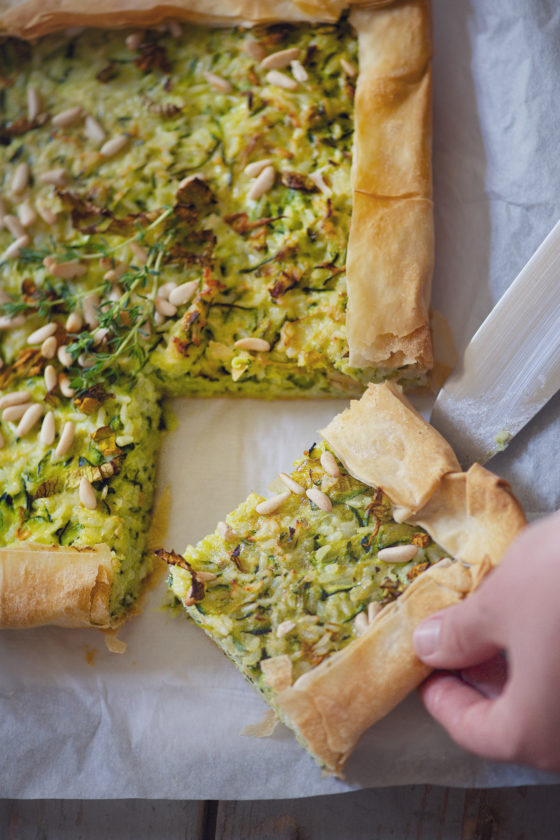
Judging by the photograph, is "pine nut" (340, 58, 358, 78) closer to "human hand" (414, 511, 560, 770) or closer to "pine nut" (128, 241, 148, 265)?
"pine nut" (128, 241, 148, 265)

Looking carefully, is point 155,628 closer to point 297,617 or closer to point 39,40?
point 297,617

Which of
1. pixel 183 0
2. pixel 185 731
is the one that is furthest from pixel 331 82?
pixel 185 731

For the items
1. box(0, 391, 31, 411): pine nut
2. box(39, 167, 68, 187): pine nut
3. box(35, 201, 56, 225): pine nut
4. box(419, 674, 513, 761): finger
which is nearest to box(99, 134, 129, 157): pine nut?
box(39, 167, 68, 187): pine nut

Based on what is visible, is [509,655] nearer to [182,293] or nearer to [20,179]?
[182,293]

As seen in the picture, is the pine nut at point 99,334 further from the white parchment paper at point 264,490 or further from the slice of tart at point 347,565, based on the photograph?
the slice of tart at point 347,565

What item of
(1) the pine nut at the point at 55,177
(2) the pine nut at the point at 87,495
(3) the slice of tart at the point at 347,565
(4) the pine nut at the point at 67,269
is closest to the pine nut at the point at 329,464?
(3) the slice of tart at the point at 347,565

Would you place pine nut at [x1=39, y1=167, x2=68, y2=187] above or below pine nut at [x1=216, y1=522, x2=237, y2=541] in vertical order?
above
